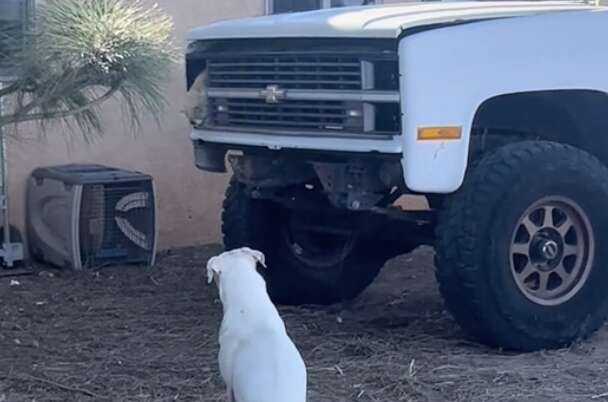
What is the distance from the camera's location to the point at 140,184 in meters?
9.08

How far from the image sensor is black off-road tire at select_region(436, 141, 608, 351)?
655cm

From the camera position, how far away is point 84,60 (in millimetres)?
5652

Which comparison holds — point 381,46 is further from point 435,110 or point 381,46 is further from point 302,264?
point 302,264

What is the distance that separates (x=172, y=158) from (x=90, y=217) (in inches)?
43.7

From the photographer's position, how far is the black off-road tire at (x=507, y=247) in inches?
258

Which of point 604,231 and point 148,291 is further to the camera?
point 148,291

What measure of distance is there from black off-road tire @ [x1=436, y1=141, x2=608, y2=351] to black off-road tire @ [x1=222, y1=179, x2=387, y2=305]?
4.54ft

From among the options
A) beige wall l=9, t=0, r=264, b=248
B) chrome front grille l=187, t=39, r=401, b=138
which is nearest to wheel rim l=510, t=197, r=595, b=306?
chrome front grille l=187, t=39, r=401, b=138

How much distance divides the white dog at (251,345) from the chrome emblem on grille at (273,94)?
1.50 meters

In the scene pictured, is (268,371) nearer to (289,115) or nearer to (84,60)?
(84,60)

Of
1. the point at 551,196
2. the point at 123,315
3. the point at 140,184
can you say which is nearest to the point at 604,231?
the point at 551,196

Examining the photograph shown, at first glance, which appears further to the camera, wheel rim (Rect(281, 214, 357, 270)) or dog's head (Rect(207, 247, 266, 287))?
wheel rim (Rect(281, 214, 357, 270))

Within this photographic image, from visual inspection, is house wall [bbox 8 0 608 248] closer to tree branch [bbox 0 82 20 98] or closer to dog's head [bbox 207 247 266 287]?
tree branch [bbox 0 82 20 98]

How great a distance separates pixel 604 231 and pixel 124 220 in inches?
134
